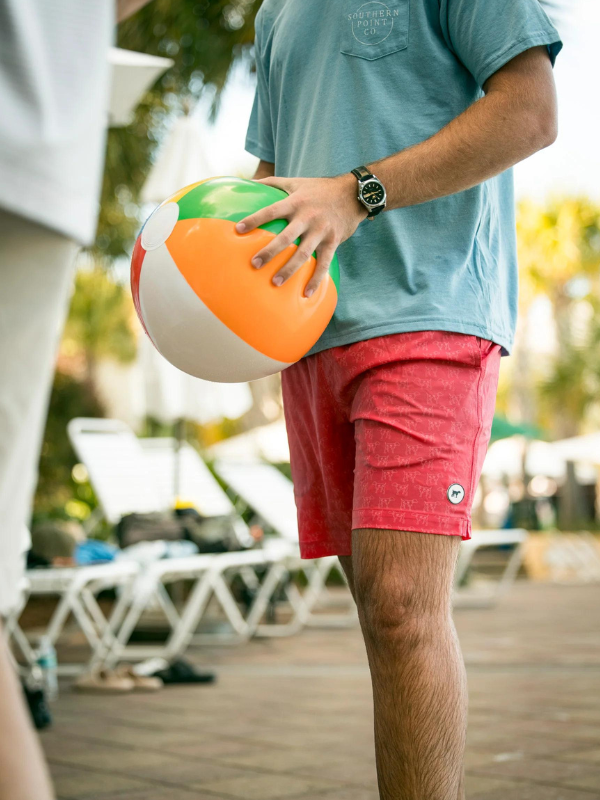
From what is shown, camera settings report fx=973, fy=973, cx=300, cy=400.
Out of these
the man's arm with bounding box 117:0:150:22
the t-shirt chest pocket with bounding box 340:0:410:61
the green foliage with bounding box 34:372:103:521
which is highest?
the man's arm with bounding box 117:0:150:22

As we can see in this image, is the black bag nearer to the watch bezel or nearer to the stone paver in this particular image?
the stone paver

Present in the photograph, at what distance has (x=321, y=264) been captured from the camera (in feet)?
5.42

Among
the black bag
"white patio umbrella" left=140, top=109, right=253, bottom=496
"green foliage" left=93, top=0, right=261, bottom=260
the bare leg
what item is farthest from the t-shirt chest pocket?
"green foliage" left=93, top=0, right=261, bottom=260

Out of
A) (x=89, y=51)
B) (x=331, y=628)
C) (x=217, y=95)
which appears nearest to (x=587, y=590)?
(x=331, y=628)

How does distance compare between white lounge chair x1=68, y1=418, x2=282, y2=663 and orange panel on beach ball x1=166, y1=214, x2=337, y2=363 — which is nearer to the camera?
orange panel on beach ball x1=166, y1=214, x2=337, y2=363

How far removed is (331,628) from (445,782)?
6080 mm

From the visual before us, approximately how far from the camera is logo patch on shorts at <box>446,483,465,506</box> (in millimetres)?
1688

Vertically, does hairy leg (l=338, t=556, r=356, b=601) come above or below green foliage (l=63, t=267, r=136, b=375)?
below

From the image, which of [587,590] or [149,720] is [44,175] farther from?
[587,590]

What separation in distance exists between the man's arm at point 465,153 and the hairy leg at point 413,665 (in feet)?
1.62

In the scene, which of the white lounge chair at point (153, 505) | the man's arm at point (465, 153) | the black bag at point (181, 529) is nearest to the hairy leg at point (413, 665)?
the man's arm at point (465, 153)

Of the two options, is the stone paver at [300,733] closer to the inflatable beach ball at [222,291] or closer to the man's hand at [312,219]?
the inflatable beach ball at [222,291]

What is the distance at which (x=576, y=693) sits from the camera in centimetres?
440

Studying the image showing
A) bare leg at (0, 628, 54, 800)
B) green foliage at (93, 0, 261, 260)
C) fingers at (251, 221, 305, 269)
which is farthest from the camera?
green foliage at (93, 0, 261, 260)
